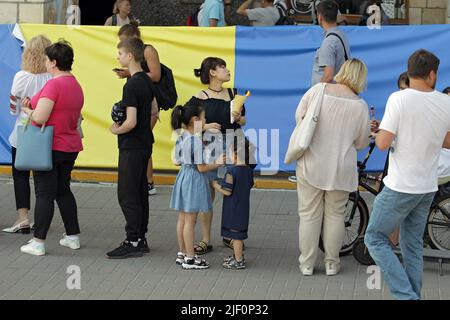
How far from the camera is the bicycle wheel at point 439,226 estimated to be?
844 centimetres

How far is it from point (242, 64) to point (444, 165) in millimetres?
3408

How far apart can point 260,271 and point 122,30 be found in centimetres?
278

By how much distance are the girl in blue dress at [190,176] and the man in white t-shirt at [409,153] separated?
5.55ft

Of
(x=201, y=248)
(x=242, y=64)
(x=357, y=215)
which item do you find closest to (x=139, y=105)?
(x=201, y=248)

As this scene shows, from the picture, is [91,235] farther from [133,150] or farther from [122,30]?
[122,30]

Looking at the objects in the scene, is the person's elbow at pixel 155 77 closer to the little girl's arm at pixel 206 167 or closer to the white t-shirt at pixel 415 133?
the little girl's arm at pixel 206 167

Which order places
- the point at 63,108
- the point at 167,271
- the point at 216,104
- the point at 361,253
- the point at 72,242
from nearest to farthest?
the point at 167,271, the point at 361,253, the point at 63,108, the point at 216,104, the point at 72,242

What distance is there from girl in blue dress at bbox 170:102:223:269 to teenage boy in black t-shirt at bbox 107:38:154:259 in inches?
15.3

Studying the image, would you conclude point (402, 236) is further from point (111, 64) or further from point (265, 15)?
point (265, 15)

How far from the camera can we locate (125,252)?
28.0ft

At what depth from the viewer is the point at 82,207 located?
10383mm

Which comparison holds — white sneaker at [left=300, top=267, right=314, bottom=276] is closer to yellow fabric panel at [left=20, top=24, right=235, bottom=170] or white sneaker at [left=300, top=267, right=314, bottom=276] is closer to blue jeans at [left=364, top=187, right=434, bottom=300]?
blue jeans at [left=364, top=187, right=434, bottom=300]

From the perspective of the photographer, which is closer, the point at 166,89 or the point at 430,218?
the point at 430,218

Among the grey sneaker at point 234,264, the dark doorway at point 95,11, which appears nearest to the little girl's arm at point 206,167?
the grey sneaker at point 234,264
